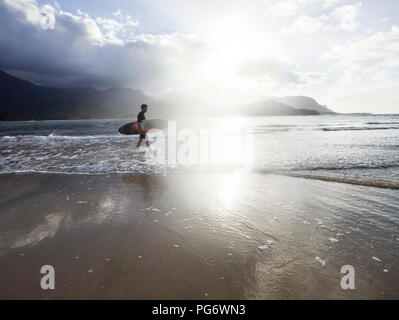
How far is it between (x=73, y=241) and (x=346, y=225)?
17.0ft

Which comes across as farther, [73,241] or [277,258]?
[73,241]

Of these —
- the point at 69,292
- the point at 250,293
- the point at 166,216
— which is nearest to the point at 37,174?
the point at 166,216

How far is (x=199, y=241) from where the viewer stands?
350 cm

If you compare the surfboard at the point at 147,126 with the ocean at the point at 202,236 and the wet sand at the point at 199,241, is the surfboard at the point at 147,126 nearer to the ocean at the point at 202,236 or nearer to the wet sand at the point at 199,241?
the ocean at the point at 202,236

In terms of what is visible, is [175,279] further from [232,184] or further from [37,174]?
[37,174]

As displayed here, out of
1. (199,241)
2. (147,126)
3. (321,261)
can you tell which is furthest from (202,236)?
(147,126)

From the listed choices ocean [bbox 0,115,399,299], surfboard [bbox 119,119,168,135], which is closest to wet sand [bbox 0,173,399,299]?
ocean [bbox 0,115,399,299]

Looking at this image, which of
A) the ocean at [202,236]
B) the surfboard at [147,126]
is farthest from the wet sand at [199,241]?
the surfboard at [147,126]

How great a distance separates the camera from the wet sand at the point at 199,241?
2496mm

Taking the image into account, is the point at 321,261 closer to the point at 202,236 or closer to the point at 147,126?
the point at 202,236

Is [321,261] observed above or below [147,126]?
below
